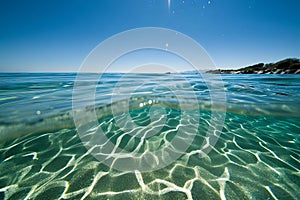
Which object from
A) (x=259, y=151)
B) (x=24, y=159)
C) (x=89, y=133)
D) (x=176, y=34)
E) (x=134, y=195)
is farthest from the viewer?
(x=89, y=133)

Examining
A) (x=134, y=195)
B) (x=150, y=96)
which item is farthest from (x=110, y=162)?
(x=150, y=96)

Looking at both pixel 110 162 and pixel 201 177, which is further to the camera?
pixel 110 162

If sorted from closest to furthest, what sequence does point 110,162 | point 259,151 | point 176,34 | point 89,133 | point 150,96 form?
1. point 110,162
2. point 259,151
3. point 176,34
4. point 89,133
5. point 150,96

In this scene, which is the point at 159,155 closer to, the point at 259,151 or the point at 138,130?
the point at 138,130

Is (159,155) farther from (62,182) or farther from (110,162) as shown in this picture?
(62,182)

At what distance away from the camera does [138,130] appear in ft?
16.2

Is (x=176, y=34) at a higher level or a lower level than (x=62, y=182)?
higher

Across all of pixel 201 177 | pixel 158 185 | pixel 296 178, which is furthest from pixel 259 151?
pixel 158 185

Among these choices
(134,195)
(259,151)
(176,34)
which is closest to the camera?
(134,195)

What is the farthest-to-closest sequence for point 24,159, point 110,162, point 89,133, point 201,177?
1. point 89,133
2. point 24,159
3. point 110,162
4. point 201,177

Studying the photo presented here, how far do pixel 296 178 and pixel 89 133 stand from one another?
228 inches

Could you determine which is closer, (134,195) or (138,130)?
(134,195)

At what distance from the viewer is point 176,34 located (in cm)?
442

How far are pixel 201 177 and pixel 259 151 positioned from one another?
235 cm
